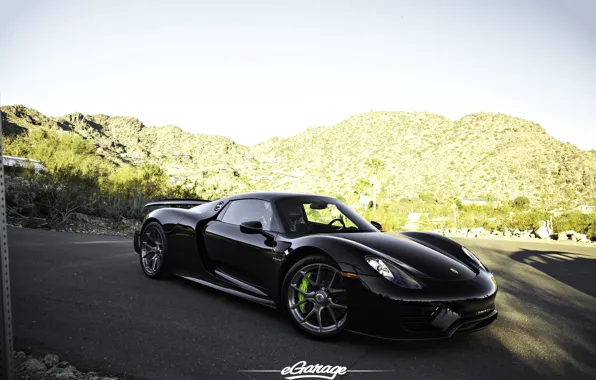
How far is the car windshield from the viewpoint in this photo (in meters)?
4.88

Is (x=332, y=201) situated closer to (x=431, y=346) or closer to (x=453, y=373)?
(x=431, y=346)

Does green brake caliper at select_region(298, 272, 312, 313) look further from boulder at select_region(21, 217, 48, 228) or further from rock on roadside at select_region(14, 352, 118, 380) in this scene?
boulder at select_region(21, 217, 48, 228)

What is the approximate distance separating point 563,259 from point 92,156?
2286cm

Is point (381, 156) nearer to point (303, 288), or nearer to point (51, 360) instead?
point (303, 288)

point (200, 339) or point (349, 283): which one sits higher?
point (349, 283)

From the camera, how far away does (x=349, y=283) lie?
3830mm

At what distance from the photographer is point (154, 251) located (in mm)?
5961

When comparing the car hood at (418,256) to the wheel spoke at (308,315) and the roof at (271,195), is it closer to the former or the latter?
the wheel spoke at (308,315)

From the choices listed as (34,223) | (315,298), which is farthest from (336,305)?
(34,223)

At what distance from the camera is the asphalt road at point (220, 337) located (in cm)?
339

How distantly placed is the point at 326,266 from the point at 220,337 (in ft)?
3.47

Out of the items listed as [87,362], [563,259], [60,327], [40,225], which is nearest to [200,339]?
[87,362]

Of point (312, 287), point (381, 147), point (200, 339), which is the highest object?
point (381, 147)

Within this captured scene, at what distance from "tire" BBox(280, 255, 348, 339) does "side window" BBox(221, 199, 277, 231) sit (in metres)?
0.74
